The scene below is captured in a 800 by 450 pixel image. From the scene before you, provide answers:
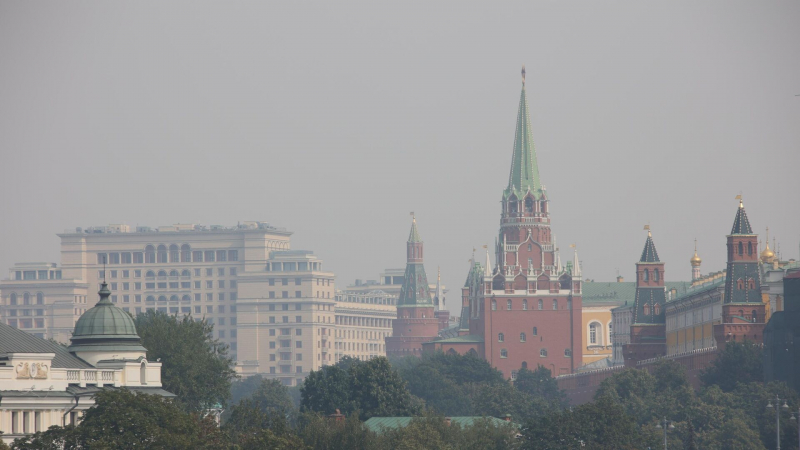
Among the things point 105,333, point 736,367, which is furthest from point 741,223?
point 105,333

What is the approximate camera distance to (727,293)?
191750mm

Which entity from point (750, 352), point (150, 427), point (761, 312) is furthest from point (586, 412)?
point (761, 312)

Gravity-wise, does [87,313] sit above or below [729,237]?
below

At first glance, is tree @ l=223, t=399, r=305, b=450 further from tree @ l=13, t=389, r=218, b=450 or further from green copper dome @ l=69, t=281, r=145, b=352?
green copper dome @ l=69, t=281, r=145, b=352

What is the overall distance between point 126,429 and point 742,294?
386 ft

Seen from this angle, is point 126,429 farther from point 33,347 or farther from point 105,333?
point 105,333

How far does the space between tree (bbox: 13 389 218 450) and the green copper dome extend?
1670 centimetres

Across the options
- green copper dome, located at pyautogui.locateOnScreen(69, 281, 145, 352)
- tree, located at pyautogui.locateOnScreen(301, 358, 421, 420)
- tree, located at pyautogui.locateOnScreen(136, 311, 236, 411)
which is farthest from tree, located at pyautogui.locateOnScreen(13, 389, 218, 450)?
tree, located at pyautogui.locateOnScreen(301, 358, 421, 420)

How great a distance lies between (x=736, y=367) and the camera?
582 feet

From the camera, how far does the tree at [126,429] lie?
80.2 m

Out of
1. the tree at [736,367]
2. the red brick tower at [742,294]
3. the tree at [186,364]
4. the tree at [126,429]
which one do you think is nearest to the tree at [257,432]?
the tree at [126,429]

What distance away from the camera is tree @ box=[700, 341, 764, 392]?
17612 centimetres

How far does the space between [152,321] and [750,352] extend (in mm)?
69623

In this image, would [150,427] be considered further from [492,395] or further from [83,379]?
[492,395]
